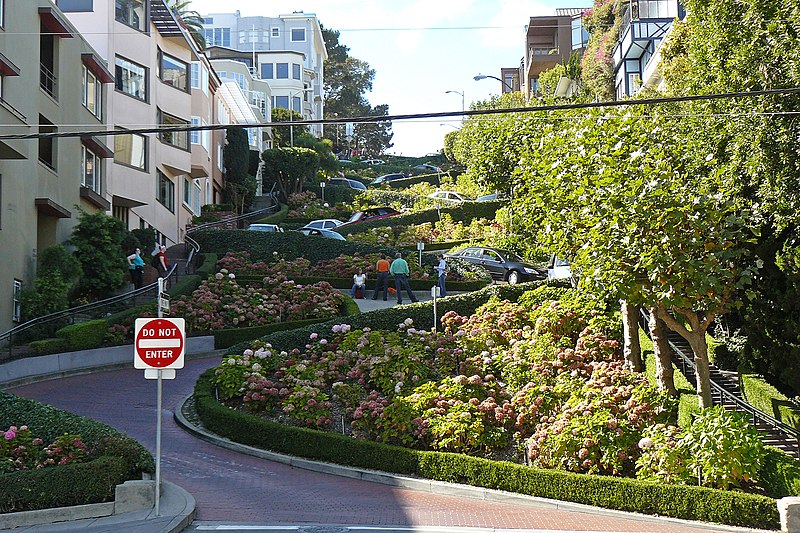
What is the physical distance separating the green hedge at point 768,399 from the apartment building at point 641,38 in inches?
Answer: 1147

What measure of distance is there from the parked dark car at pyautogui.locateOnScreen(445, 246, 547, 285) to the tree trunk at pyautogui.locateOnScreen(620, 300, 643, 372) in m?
15.2

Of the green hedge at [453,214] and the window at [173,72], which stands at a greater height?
the window at [173,72]

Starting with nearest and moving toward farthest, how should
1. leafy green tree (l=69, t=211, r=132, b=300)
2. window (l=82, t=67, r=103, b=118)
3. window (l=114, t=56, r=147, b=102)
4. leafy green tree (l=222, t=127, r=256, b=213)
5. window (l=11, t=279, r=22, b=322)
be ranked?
1. window (l=11, t=279, r=22, b=322)
2. leafy green tree (l=69, t=211, r=132, b=300)
3. window (l=82, t=67, r=103, b=118)
4. window (l=114, t=56, r=147, b=102)
5. leafy green tree (l=222, t=127, r=256, b=213)

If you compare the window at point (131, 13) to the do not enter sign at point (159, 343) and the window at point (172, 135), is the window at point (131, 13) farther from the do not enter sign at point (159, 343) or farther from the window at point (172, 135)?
the do not enter sign at point (159, 343)

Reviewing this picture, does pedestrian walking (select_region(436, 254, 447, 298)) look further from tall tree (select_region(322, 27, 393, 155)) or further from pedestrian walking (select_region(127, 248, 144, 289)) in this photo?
tall tree (select_region(322, 27, 393, 155))

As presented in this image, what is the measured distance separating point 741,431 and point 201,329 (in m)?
17.7

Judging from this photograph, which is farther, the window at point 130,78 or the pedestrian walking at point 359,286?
the window at point 130,78

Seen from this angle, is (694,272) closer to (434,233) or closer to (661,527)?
(661,527)

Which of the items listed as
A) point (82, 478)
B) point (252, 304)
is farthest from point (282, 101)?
point (82, 478)

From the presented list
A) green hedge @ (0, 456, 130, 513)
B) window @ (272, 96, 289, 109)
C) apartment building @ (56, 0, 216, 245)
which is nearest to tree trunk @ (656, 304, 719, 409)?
green hedge @ (0, 456, 130, 513)

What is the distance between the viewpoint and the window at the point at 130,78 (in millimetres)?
40594

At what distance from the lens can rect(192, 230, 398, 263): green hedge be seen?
40375 mm

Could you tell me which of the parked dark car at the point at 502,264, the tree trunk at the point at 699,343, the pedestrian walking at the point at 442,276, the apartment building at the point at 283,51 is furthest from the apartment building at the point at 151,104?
the apartment building at the point at 283,51

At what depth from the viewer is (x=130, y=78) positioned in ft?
136
